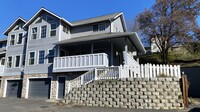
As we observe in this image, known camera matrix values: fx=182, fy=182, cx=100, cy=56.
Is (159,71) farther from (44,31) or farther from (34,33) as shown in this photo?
(34,33)

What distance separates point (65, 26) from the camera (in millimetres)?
20750

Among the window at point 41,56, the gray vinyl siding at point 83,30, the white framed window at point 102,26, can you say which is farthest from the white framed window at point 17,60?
the white framed window at point 102,26

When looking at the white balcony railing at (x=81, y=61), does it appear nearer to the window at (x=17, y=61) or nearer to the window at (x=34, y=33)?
the window at (x=34, y=33)

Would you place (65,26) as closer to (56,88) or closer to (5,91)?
(56,88)

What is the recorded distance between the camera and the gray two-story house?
56.5ft

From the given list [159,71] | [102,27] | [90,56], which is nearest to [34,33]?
[102,27]

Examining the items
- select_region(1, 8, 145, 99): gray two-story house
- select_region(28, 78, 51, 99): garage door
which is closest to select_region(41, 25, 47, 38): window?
select_region(1, 8, 145, 99): gray two-story house

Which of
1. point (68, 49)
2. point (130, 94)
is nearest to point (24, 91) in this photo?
point (68, 49)

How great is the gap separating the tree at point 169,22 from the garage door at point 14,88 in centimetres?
1844

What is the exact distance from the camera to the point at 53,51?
19203 mm

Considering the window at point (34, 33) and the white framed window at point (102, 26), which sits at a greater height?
the white framed window at point (102, 26)

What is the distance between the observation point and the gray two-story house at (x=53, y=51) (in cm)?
1723

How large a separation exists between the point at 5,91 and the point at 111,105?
15.6 meters

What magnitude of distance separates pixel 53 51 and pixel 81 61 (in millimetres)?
4425
